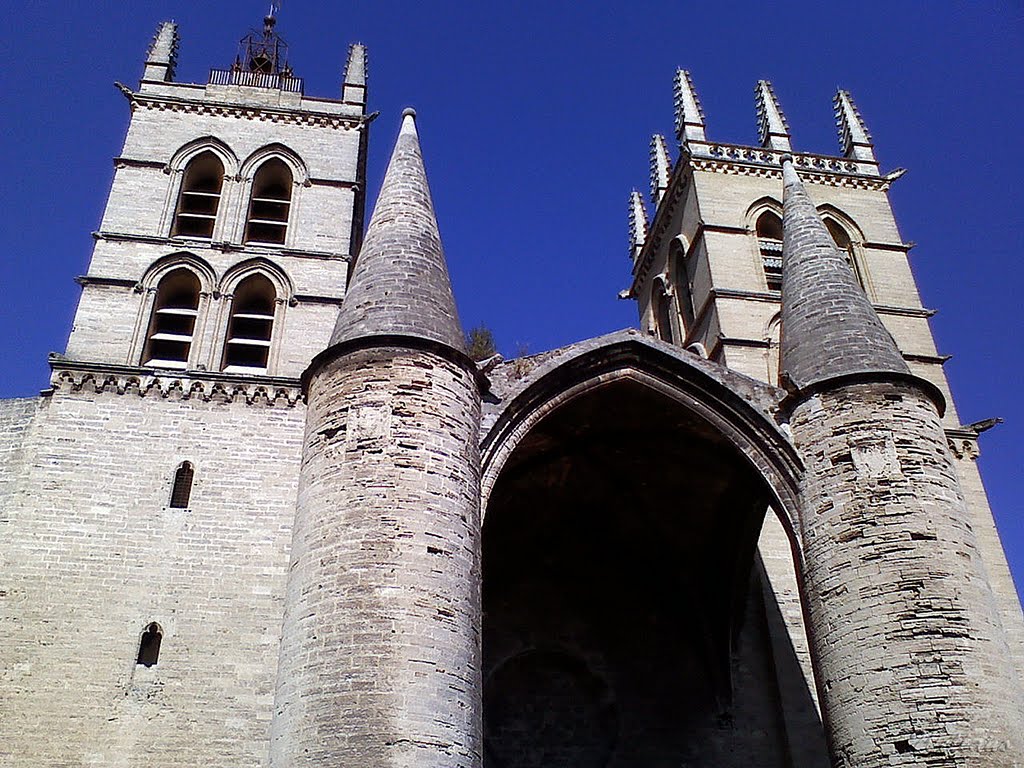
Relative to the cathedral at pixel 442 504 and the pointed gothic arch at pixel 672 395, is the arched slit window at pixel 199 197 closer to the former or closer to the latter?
the cathedral at pixel 442 504

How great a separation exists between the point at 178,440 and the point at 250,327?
2508 millimetres

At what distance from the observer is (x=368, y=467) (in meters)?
7.35

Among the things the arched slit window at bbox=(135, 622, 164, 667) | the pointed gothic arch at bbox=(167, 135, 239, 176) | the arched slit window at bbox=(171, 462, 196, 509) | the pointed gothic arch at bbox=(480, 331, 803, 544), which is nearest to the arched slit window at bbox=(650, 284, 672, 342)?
the pointed gothic arch at bbox=(167, 135, 239, 176)

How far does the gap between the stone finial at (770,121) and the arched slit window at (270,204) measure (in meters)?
8.51

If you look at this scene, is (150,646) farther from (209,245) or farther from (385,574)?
(209,245)

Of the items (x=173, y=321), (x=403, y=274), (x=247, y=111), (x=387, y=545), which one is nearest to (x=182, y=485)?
(x=173, y=321)

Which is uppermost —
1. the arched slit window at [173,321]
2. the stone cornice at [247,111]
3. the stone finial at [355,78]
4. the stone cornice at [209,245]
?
the stone finial at [355,78]

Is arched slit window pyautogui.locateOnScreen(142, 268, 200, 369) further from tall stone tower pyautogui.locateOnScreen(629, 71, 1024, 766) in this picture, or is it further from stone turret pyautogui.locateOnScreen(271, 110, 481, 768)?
tall stone tower pyautogui.locateOnScreen(629, 71, 1024, 766)

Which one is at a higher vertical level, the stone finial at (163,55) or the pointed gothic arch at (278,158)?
the stone finial at (163,55)

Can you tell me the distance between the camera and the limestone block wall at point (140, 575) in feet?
31.9

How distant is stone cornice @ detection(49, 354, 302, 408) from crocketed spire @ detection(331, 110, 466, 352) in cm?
328

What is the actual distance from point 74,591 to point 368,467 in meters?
4.77

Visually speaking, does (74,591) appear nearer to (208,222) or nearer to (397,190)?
(397,190)

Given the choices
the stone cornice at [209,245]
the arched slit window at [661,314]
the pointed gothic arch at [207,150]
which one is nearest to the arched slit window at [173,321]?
the stone cornice at [209,245]
